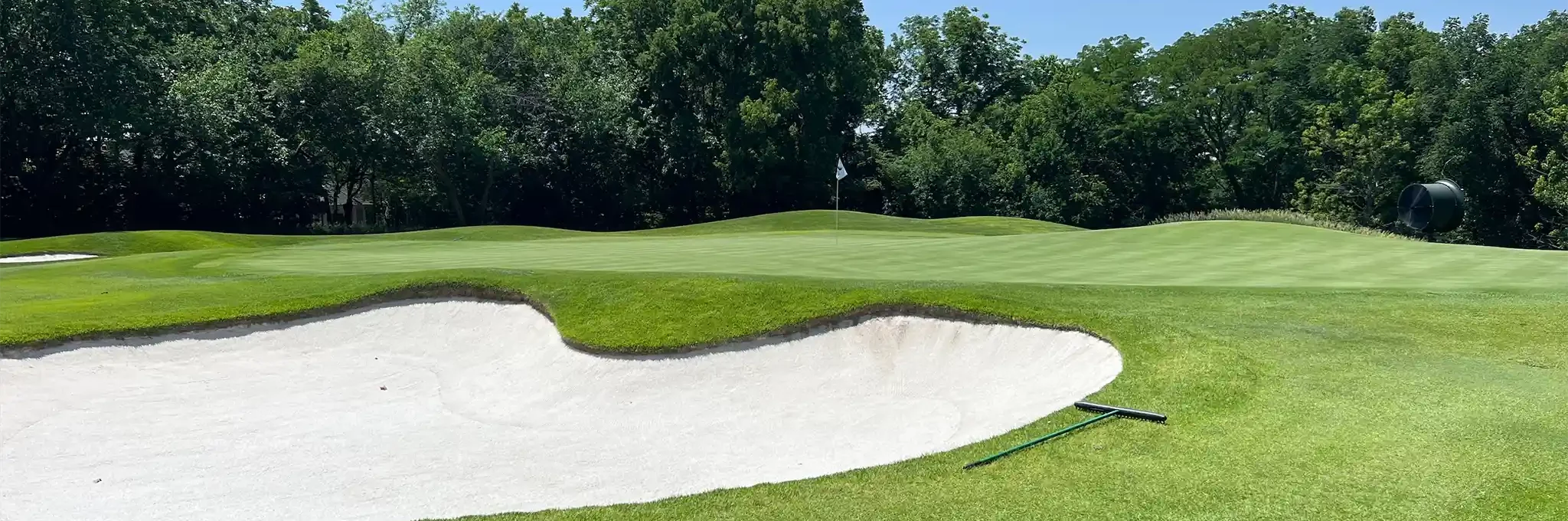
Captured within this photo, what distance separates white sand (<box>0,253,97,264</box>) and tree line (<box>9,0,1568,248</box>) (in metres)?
15.0

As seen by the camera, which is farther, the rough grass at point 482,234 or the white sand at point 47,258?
the rough grass at point 482,234

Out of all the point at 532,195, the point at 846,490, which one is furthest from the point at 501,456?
the point at 532,195

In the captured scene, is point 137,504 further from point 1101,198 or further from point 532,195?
point 1101,198

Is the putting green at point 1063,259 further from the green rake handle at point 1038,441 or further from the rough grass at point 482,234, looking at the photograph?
the green rake handle at point 1038,441

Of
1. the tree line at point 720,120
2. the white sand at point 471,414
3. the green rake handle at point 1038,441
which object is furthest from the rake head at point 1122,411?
the tree line at point 720,120

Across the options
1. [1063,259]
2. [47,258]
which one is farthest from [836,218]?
[47,258]

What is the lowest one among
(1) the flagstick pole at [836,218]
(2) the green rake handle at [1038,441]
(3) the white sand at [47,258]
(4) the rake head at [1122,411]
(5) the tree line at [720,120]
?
(2) the green rake handle at [1038,441]

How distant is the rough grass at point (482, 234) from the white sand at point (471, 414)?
14765 millimetres

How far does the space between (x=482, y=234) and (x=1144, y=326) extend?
24.3 meters

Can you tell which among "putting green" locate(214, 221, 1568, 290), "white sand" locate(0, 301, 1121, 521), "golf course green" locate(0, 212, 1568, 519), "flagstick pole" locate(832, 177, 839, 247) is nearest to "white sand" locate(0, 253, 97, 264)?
"golf course green" locate(0, 212, 1568, 519)

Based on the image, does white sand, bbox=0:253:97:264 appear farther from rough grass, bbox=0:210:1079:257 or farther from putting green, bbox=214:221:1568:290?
putting green, bbox=214:221:1568:290

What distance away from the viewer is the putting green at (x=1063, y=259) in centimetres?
1471

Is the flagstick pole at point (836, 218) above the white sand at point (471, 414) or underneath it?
above

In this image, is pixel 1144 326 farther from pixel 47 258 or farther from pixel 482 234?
pixel 47 258
